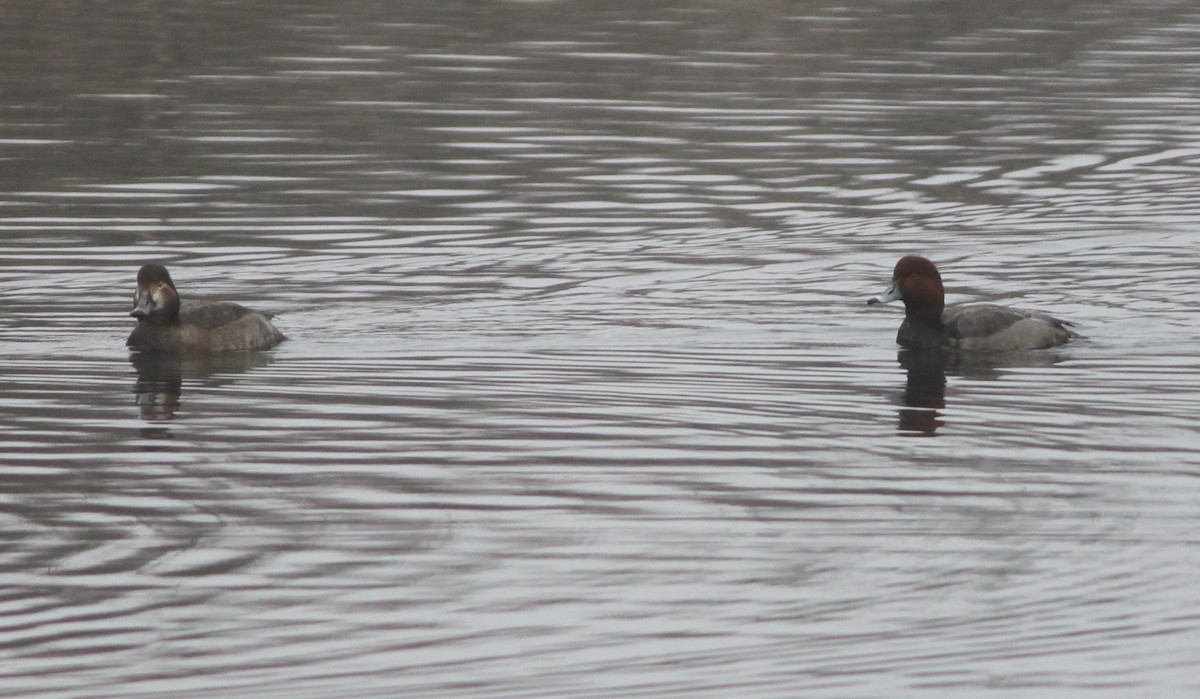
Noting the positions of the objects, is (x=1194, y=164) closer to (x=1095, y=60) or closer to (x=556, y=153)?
(x=556, y=153)

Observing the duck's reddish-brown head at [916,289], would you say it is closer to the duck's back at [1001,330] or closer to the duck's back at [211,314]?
the duck's back at [1001,330]

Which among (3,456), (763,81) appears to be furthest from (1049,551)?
(763,81)

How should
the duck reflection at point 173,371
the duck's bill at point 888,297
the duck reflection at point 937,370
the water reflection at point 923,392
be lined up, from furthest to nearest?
the duck's bill at point 888,297
the duck reflection at point 173,371
the duck reflection at point 937,370
the water reflection at point 923,392

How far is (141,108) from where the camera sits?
27359 millimetres

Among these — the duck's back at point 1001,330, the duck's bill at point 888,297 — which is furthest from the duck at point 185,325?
the duck's back at point 1001,330

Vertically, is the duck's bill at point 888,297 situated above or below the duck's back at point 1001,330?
above

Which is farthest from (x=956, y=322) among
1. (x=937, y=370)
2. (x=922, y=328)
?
(x=937, y=370)

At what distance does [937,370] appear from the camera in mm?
15234

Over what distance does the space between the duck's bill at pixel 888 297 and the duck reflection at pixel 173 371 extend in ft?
14.6

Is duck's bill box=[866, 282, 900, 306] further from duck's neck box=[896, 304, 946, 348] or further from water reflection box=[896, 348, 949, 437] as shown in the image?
water reflection box=[896, 348, 949, 437]

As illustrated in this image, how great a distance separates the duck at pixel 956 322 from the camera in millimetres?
15867

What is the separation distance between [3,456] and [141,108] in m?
16.3

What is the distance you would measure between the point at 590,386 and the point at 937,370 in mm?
2652

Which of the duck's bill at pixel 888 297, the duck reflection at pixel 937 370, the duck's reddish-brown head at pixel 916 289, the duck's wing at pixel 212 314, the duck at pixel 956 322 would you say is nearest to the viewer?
the duck reflection at pixel 937 370
